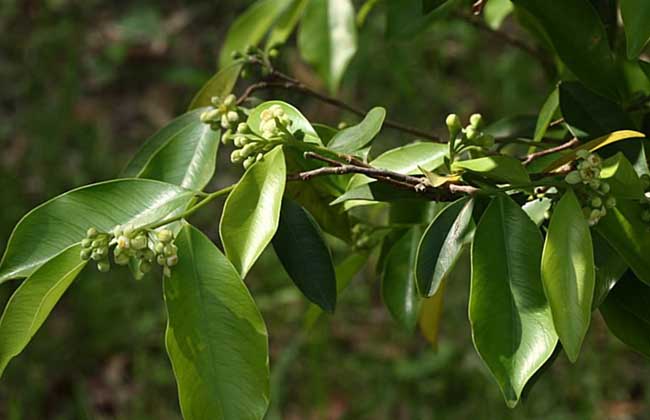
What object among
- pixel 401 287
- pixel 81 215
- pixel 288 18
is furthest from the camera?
pixel 288 18

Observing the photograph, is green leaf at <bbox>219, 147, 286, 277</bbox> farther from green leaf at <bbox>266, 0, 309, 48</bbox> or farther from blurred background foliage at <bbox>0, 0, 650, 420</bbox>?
blurred background foliage at <bbox>0, 0, 650, 420</bbox>

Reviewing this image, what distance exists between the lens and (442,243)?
2.37ft

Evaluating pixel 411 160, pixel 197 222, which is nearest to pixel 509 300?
pixel 411 160

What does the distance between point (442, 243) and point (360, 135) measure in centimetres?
11

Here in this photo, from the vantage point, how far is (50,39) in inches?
117

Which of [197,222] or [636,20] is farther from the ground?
[636,20]

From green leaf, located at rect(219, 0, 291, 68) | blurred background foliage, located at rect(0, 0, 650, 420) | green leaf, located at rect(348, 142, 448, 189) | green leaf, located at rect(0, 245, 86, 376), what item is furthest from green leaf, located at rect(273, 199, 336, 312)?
blurred background foliage, located at rect(0, 0, 650, 420)

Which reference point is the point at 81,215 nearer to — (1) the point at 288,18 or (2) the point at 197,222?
(1) the point at 288,18

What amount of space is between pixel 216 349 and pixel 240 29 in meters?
0.61

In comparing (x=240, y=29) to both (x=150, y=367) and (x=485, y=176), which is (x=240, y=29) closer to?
(x=485, y=176)

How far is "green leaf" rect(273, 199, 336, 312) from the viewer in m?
0.77

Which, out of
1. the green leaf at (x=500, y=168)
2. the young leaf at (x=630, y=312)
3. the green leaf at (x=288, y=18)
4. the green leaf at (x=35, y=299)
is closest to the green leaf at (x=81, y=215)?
the green leaf at (x=35, y=299)

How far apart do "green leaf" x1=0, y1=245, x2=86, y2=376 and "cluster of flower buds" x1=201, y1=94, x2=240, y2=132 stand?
0.18m

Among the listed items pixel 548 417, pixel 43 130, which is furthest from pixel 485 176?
pixel 43 130
